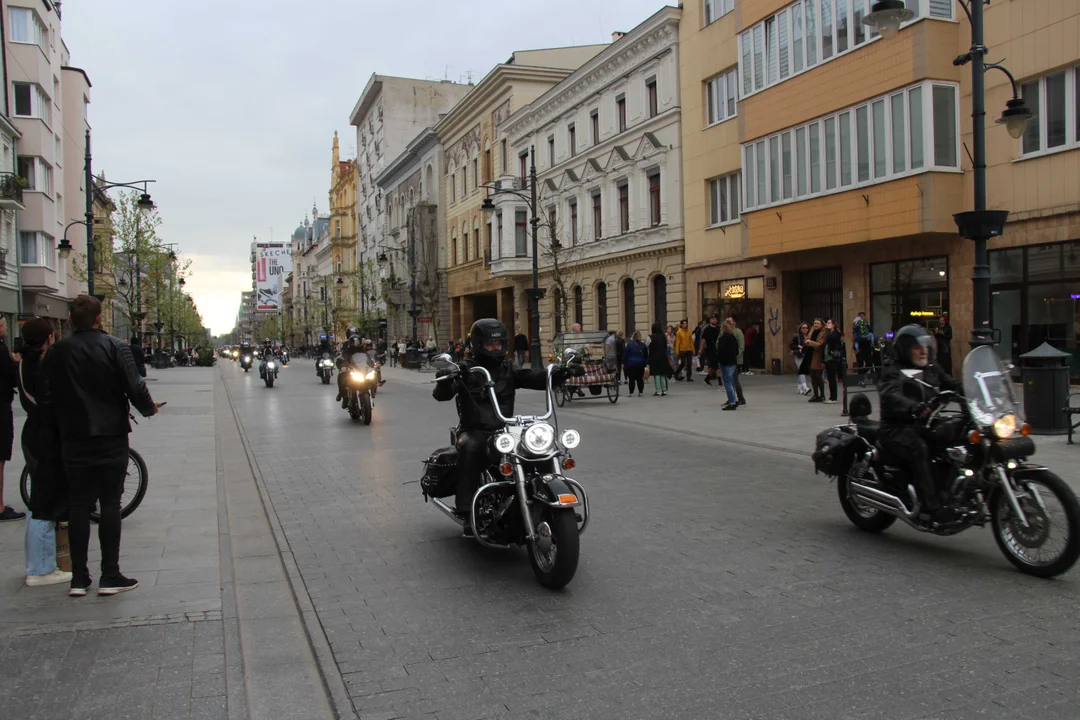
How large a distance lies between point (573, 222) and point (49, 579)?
34.4 metres

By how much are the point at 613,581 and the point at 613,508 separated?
2.28 metres

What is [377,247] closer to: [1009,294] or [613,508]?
[1009,294]

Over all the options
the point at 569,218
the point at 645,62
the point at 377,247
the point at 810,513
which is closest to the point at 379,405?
the point at 810,513

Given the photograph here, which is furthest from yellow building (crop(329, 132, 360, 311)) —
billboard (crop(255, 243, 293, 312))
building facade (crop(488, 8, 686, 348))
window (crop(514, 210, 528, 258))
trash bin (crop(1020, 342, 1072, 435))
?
trash bin (crop(1020, 342, 1072, 435))

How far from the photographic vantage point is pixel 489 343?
6.05m

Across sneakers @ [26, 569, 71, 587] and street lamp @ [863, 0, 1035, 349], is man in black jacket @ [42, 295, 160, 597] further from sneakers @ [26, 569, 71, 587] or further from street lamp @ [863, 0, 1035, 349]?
street lamp @ [863, 0, 1035, 349]

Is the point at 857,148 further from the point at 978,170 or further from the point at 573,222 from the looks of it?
the point at 573,222

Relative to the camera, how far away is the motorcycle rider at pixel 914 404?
18.7 ft

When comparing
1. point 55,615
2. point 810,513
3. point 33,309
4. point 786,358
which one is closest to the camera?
point 55,615

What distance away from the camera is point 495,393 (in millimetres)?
5930

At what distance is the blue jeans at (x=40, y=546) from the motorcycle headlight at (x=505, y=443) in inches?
106

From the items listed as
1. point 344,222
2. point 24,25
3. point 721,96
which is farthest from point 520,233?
point 344,222

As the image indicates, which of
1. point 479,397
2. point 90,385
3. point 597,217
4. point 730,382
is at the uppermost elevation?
point 597,217

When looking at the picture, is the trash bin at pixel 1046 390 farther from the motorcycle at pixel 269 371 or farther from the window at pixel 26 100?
the window at pixel 26 100
